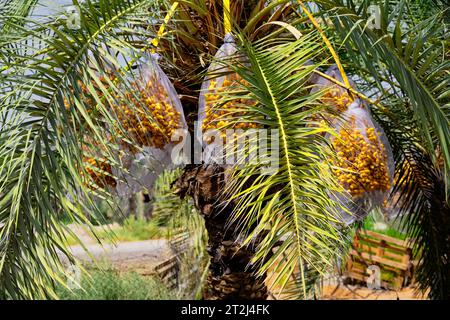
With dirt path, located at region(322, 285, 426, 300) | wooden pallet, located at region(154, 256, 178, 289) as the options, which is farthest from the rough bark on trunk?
dirt path, located at region(322, 285, 426, 300)

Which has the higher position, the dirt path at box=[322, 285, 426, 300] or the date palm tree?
the date palm tree

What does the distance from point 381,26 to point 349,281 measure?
7604 mm

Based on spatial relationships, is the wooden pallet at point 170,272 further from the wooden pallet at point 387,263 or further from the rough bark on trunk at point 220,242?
the rough bark on trunk at point 220,242

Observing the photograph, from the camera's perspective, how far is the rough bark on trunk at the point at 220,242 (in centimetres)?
311

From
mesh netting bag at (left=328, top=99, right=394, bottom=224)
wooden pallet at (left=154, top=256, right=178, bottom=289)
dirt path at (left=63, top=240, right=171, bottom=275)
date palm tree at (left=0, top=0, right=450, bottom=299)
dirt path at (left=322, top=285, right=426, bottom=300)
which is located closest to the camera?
date palm tree at (left=0, top=0, right=450, bottom=299)

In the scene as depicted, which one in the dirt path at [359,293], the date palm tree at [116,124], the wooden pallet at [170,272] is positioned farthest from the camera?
the dirt path at [359,293]

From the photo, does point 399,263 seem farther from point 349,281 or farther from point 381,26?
point 381,26

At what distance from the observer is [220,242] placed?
333 centimetres

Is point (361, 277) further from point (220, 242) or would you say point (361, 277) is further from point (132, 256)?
point (220, 242)

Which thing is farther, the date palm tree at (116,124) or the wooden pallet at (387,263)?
the wooden pallet at (387,263)

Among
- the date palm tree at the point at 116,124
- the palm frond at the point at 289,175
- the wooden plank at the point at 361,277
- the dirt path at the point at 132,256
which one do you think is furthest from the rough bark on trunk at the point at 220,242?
the wooden plank at the point at 361,277

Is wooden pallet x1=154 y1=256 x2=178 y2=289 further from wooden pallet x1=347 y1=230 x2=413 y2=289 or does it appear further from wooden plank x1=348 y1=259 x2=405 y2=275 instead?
wooden plank x1=348 y1=259 x2=405 y2=275

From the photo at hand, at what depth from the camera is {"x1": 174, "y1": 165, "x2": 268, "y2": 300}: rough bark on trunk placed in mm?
3109

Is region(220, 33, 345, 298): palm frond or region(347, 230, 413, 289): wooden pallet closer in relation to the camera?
region(220, 33, 345, 298): palm frond
